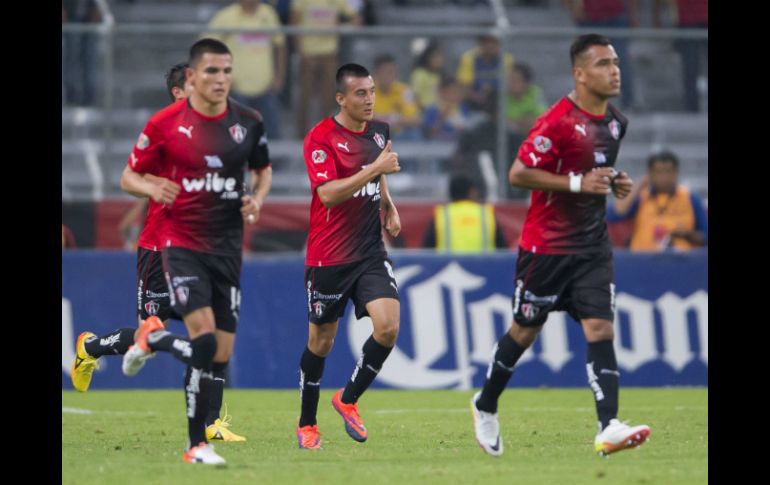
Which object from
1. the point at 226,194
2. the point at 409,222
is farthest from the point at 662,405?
the point at 226,194

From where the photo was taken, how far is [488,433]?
9.59 m

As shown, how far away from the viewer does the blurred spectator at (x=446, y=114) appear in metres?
17.9

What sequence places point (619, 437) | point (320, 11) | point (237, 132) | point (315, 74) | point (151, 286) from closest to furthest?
point (619, 437) → point (237, 132) → point (151, 286) → point (315, 74) → point (320, 11)

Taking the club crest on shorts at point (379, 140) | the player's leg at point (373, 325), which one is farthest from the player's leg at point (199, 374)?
the club crest on shorts at point (379, 140)

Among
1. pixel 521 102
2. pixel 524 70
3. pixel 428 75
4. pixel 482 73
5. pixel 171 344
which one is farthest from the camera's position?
pixel 521 102

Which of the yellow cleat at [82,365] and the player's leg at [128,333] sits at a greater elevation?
the player's leg at [128,333]

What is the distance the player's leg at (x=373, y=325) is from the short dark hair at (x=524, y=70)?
301 inches

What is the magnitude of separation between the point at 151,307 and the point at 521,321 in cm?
298

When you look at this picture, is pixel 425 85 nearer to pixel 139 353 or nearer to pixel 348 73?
pixel 348 73

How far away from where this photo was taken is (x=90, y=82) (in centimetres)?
1712

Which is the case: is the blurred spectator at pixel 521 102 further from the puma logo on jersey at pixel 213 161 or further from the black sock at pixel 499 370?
the puma logo on jersey at pixel 213 161

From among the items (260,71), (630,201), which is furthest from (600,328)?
(260,71)
